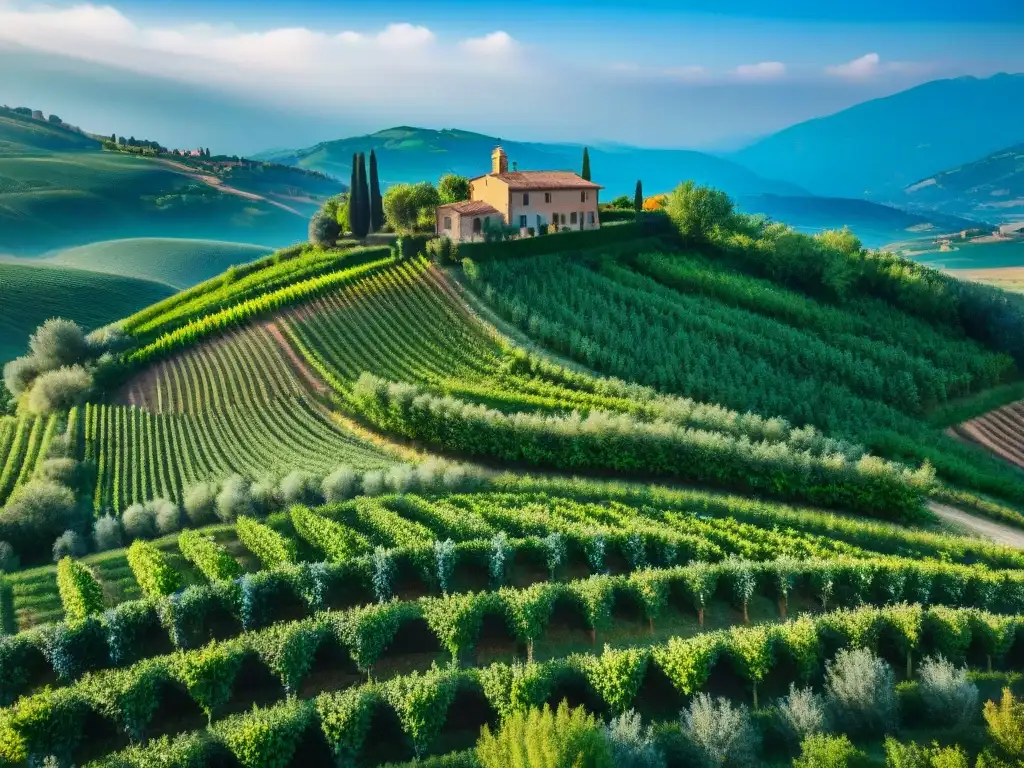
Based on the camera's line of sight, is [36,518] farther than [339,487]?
Yes

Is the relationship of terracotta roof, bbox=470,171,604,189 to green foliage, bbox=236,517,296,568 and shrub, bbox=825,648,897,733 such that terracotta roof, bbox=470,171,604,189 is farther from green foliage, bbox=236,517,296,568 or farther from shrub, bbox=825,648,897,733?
shrub, bbox=825,648,897,733

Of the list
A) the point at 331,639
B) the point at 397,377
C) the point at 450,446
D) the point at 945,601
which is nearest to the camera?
the point at 331,639

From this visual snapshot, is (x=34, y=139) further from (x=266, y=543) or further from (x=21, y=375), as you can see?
(x=266, y=543)

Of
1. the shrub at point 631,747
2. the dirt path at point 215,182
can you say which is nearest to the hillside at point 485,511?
the shrub at point 631,747

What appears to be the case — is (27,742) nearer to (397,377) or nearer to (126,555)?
(126,555)

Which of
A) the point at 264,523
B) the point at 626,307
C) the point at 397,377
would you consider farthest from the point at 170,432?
the point at 626,307

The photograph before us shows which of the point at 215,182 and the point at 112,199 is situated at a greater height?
the point at 215,182

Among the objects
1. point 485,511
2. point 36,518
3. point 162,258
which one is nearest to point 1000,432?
point 485,511
